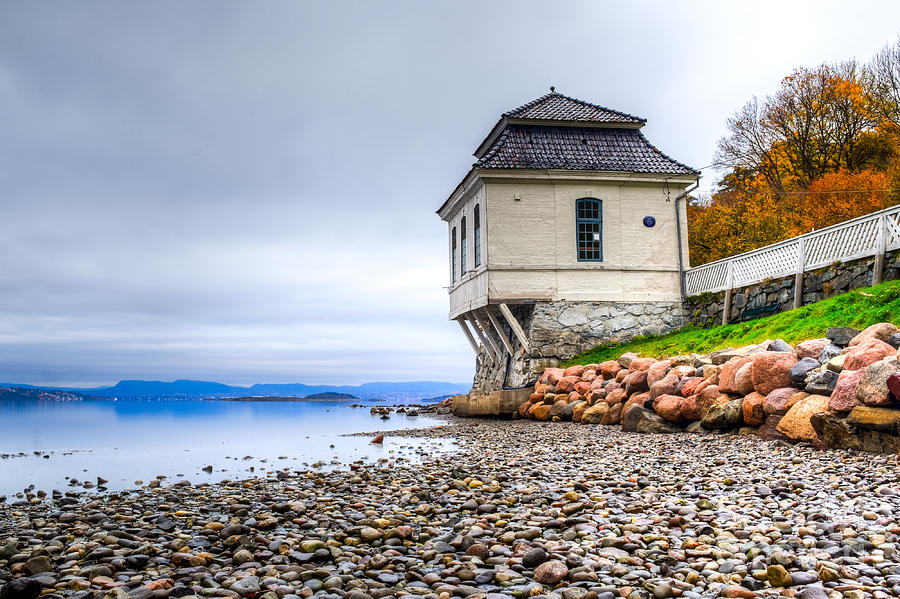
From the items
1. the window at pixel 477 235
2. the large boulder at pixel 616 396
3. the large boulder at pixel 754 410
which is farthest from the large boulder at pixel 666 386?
the window at pixel 477 235

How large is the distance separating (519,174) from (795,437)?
1359 cm

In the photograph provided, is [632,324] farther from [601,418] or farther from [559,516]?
[559,516]

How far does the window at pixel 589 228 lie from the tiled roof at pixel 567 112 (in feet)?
9.55

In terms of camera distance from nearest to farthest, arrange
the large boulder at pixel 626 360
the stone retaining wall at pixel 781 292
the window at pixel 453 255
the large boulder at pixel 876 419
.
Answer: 1. the large boulder at pixel 876 419
2. the stone retaining wall at pixel 781 292
3. the large boulder at pixel 626 360
4. the window at pixel 453 255

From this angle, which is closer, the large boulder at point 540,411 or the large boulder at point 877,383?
the large boulder at point 877,383

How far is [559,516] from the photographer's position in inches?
208

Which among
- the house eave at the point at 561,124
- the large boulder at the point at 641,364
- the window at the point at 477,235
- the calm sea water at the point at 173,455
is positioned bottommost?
the calm sea water at the point at 173,455

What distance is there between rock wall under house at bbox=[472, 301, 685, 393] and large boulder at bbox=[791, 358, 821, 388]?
36.4 ft

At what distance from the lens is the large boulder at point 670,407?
35.9 feet

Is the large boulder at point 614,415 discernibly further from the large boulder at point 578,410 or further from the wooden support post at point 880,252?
the wooden support post at point 880,252

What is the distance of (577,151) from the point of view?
21.6m

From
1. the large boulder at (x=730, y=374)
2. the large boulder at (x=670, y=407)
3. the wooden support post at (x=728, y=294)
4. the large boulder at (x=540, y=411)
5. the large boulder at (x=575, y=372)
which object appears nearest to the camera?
the large boulder at (x=730, y=374)

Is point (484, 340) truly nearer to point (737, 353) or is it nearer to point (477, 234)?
point (477, 234)

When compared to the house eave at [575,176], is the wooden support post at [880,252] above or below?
below
